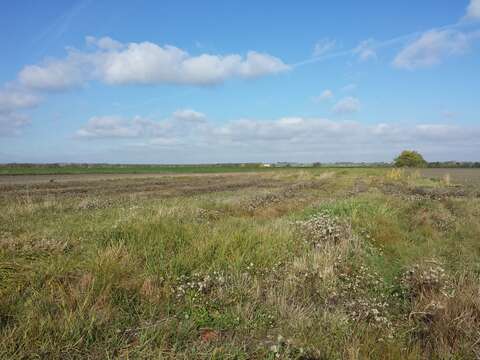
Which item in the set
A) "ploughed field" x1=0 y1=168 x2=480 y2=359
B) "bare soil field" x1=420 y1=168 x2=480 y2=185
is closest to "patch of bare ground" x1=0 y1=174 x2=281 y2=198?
"ploughed field" x1=0 y1=168 x2=480 y2=359

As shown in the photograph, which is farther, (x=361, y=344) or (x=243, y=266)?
(x=243, y=266)

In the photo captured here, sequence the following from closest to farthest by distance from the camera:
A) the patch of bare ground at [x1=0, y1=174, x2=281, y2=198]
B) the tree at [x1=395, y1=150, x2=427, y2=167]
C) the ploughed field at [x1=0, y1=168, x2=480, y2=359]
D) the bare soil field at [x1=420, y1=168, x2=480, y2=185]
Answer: the ploughed field at [x1=0, y1=168, x2=480, y2=359] < the patch of bare ground at [x1=0, y1=174, x2=281, y2=198] < the bare soil field at [x1=420, y1=168, x2=480, y2=185] < the tree at [x1=395, y1=150, x2=427, y2=167]

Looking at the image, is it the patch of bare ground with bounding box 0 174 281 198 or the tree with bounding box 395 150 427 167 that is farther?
the tree with bounding box 395 150 427 167

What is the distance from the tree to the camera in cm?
8707

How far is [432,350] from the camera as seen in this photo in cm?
383

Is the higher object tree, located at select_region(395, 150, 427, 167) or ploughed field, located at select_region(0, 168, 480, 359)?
tree, located at select_region(395, 150, 427, 167)

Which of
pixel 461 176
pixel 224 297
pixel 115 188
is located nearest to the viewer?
pixel 224 297

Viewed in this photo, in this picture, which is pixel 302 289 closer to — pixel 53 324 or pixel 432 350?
pixel 432 350

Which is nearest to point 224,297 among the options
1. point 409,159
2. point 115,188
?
point 115,188

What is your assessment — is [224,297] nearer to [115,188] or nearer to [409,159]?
[115,188]

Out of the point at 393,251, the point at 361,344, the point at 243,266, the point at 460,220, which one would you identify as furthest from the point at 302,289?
the point at 460,220

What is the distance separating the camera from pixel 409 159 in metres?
87.5

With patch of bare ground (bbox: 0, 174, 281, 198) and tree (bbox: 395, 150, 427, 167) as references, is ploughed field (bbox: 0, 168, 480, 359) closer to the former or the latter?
patch of bare ground (bbox: 0, 174, 281, 198)

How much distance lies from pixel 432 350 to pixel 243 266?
115 inches
